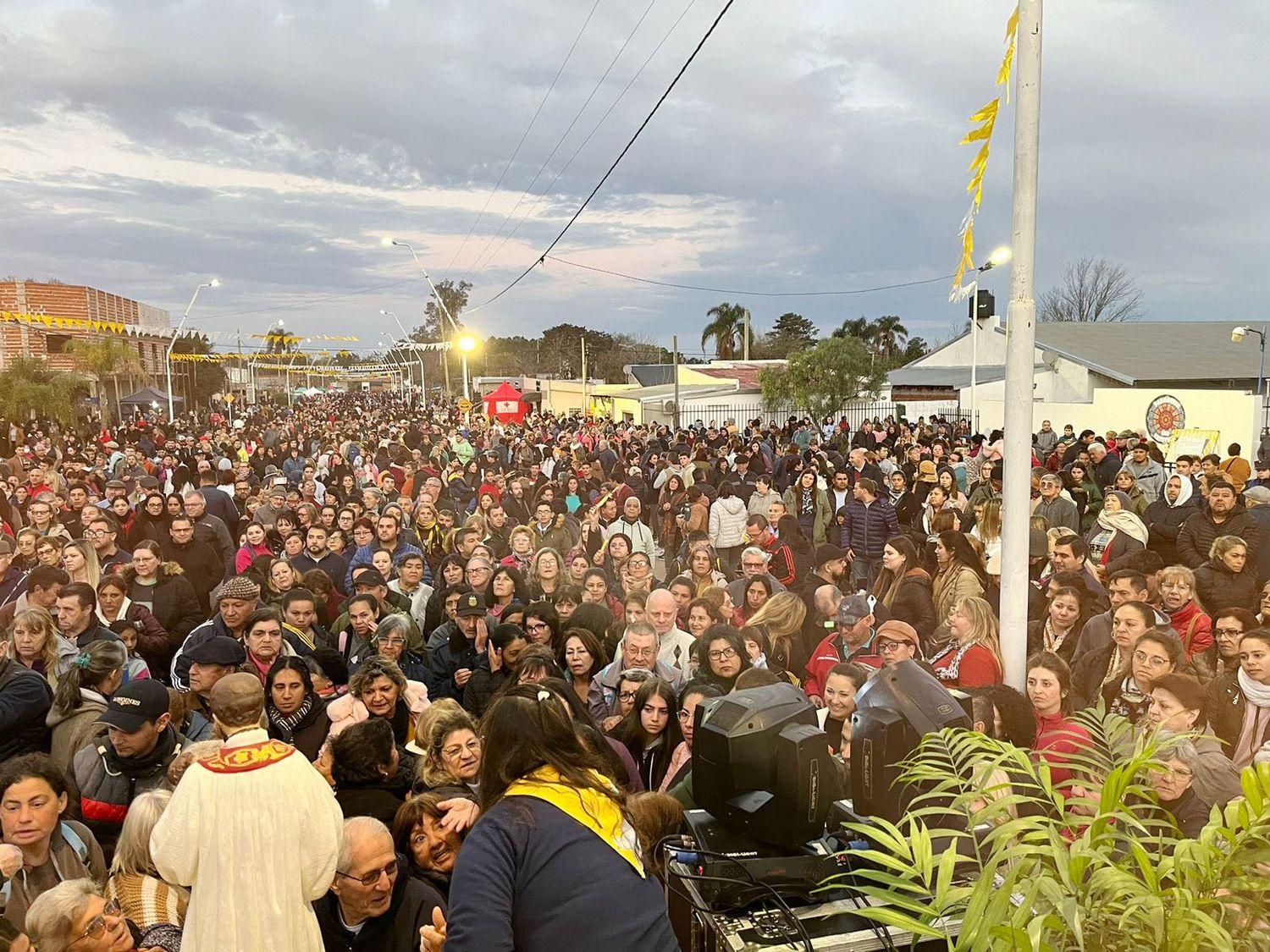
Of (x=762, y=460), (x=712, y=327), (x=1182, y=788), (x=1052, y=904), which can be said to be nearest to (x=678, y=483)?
Result: (x=762, y=460)

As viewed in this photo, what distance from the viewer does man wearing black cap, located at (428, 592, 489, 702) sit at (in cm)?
609

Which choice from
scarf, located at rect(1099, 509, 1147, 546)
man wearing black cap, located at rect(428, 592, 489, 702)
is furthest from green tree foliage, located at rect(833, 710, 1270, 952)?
scarf, located at rect(1099, 509, 1147, 546)

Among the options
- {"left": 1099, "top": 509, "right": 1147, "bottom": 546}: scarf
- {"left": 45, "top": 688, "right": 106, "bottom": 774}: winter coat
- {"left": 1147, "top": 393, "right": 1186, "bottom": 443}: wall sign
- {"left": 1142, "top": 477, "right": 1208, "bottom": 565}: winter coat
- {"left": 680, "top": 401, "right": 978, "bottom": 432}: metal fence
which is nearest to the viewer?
{"left": 45, "top": 688, "right": 106, "bottom": 774}: winter coat

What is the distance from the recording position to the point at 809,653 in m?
6.67

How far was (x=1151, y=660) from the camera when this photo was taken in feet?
14.6

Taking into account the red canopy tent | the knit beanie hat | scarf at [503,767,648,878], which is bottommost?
the knit beanie hat

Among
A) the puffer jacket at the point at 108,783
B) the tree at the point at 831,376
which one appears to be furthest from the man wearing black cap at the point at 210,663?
the tree at the point at 831,376

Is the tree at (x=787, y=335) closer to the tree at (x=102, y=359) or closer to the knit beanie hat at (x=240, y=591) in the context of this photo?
the tree at (x=102, y=359)

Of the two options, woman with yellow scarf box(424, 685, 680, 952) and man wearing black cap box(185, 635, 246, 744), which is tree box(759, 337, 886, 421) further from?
woman with yellow scarf box(424, 685, 680, 952)

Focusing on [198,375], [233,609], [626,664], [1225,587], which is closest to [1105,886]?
[626,664]

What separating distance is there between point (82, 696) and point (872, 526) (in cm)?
779

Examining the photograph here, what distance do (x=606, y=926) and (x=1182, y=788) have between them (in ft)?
8.36

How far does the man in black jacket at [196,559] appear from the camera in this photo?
8273 mm

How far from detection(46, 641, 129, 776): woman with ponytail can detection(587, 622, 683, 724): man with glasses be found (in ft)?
8.50
